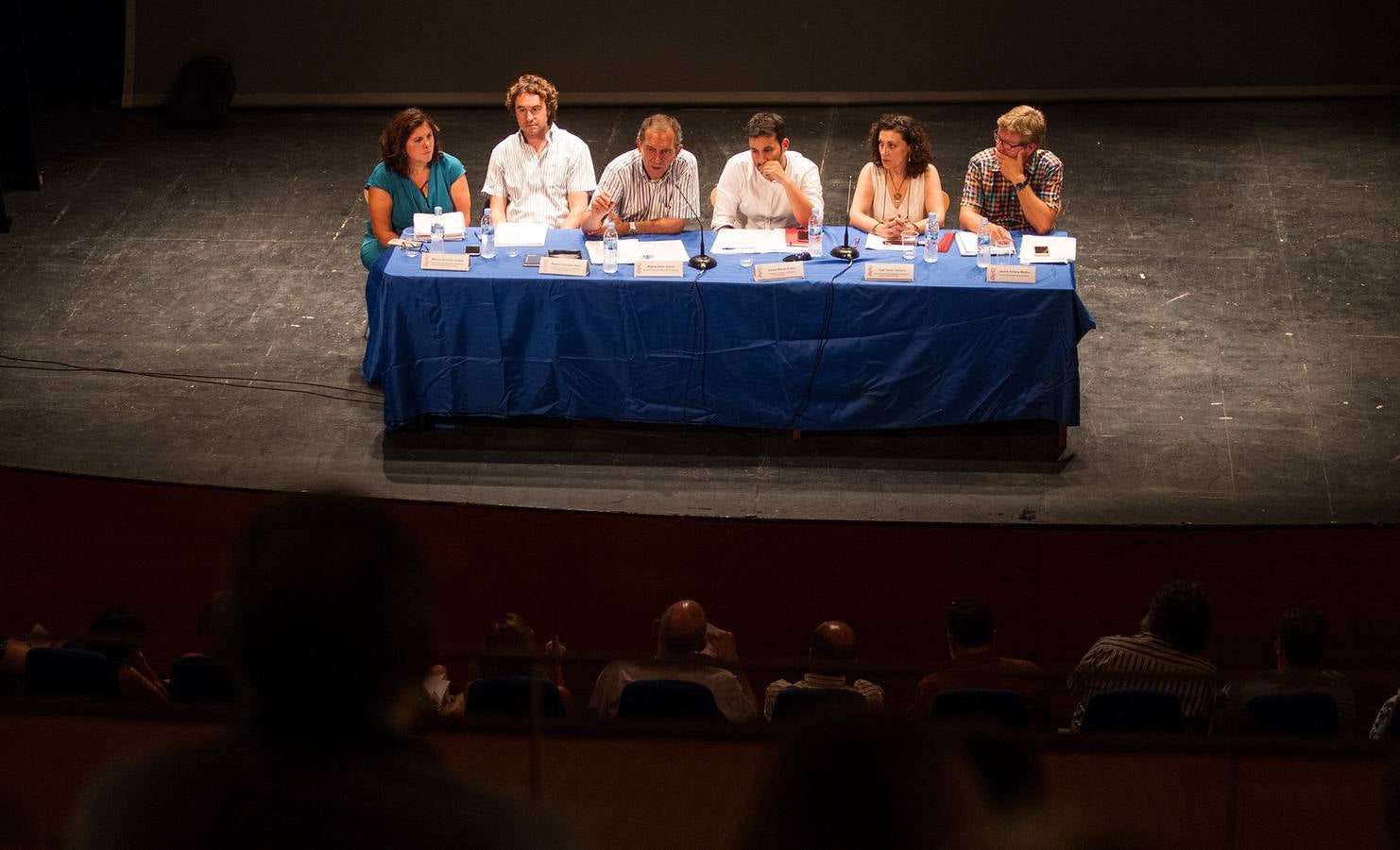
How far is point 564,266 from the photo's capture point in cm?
523

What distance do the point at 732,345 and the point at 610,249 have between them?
1.84ft

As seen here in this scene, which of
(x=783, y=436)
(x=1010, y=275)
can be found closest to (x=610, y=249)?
(x=783, y=436)

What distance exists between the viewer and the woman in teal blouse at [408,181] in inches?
225

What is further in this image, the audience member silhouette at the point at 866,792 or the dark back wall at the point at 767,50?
the dark back wall at the point at 767,50

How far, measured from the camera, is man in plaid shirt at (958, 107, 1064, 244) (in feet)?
18.1

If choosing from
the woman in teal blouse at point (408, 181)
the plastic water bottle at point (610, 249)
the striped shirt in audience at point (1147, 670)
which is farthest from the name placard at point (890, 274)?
the striped shirt in audience at point (1147, 670)

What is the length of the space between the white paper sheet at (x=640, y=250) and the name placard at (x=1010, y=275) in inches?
43.0

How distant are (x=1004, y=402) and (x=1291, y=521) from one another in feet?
3.41

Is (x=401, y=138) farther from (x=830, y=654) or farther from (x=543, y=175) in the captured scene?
(x=830, y=654)

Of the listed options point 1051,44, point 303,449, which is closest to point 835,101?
point 1051,44

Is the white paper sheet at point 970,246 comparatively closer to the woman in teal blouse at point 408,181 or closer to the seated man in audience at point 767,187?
the seated man in audience at point 767,187

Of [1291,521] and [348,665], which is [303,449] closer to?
[1291,521]

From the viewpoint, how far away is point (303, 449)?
539 cm

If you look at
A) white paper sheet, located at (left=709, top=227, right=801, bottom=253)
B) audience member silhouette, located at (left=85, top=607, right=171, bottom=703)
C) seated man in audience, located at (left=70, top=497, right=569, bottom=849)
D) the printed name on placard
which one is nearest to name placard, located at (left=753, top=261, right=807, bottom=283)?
the printed name on placard
